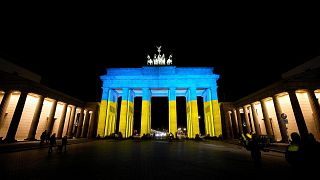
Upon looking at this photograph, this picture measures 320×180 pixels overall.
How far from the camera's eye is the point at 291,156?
416 centimetres

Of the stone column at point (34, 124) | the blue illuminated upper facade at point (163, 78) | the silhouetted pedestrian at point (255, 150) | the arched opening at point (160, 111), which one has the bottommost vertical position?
the silhouetted pedestrian at point (255, 150)

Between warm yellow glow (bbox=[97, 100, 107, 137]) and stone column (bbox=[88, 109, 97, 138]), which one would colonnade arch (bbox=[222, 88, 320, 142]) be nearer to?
warm yellow glow (bbox=[97, 100, 107, 137])

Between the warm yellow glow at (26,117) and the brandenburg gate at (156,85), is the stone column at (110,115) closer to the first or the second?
the brandenburg gate at (156,85)

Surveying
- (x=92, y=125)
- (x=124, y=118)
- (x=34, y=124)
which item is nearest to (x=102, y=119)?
(x=92, y=125)

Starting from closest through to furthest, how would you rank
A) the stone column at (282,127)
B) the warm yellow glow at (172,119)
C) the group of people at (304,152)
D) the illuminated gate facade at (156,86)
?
the group of people at (304,152) → the stone column at (282,127) → the warm yellow glow at (172,119) → the illuminated gate facade at (156,86)

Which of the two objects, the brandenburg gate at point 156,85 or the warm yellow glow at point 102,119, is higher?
the brandenburg gate at point 156,85

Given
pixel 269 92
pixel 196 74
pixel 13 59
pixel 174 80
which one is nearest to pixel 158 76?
pixel 174 80

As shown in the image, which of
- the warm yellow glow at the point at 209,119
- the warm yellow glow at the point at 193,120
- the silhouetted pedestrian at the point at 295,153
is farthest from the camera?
the warm yellow glow at the point at 209,119

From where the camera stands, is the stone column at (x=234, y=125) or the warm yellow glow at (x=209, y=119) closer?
the warm yellow glow at (x=209, y=119)

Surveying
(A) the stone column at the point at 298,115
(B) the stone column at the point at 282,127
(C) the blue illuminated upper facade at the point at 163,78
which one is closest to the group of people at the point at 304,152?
(A) the stone column at the point at 298,115

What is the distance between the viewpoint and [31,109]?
88.0ft

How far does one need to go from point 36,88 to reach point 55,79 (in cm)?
1573

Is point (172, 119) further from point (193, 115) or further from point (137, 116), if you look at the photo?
point (137, 116)

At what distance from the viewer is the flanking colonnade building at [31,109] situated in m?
20.1
